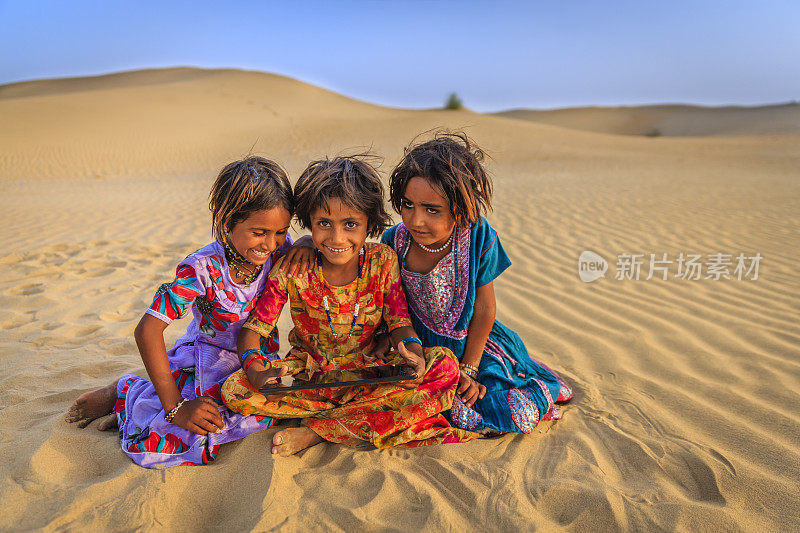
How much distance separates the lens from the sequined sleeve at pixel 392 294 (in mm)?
2359

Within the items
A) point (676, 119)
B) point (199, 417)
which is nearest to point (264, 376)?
point (199, 417)

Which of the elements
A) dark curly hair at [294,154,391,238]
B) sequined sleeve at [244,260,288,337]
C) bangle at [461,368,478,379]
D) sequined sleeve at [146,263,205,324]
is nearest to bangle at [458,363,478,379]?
bangle at [461,368,478,379]

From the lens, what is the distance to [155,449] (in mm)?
2055

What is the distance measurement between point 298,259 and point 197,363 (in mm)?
678

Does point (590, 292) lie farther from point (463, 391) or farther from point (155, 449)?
point (155, 449)

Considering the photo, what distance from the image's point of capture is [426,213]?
7.41ft

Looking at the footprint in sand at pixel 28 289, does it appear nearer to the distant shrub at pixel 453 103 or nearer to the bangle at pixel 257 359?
the bangle at pixel 257 359

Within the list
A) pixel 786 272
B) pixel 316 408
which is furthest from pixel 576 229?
pixel 316 408

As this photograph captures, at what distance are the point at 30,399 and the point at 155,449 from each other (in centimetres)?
99

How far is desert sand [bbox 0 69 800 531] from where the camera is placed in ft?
6.01

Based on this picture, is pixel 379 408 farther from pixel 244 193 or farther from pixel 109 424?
pixel 109 424

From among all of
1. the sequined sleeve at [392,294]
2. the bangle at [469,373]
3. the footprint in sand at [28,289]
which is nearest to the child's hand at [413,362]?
the sequined sleeve at [392,294]

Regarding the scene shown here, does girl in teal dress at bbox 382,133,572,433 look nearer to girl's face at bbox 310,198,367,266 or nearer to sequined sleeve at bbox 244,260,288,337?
girl's face at bbox 310,198,367,266

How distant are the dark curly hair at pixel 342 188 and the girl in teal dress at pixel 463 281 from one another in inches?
6.4
